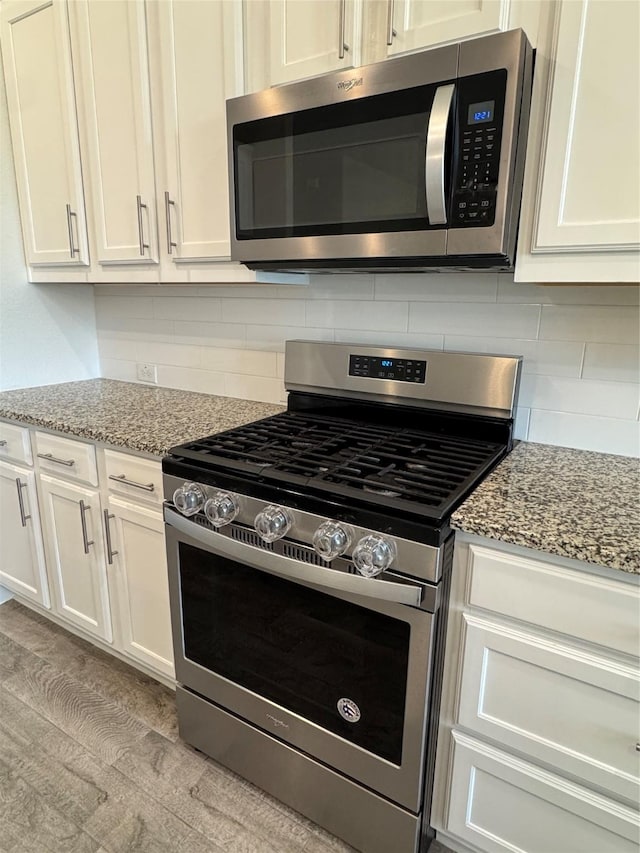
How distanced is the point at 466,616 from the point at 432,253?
2.64 ft

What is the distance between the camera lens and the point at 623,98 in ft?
3.34

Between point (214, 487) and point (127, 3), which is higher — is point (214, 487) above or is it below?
below

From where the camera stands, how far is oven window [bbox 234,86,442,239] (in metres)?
1.19

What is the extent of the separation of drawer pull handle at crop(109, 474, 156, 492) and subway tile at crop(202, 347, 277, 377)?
66cm

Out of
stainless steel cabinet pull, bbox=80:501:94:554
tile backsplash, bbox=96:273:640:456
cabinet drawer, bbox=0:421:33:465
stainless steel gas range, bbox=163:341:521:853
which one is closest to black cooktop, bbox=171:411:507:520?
stainless steel gas range, bbox=163:341:521:853

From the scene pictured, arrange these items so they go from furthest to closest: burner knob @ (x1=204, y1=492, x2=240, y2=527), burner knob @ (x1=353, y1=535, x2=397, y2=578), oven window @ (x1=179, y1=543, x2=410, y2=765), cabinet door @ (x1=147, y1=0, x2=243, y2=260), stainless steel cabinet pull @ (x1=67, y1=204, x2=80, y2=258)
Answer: stainless steel cabinet pull @ (x1=67, y1=204, x2=80, y2=258)
cabinet door @ (x1=147, y1=0, x2=243, y2=260)
burner knob @ (x1=204, y1=492, x2=240, y2=527)
oven window @ (x1=179, y1=543, x2=410, y2=765)
burner knob @ (x1=353, y1=535, x2=397, y2=578)

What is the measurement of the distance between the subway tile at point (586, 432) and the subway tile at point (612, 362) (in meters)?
0.11

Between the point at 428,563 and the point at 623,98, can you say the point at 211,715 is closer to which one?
the point at 428,563

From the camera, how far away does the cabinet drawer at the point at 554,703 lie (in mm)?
968

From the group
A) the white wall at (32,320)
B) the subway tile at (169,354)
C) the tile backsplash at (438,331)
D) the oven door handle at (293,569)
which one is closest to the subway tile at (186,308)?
the tile backsplash at (438,331)

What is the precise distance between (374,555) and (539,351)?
2.65 feet

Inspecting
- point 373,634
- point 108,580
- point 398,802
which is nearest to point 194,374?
point 108,580

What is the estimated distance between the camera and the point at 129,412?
1867mm

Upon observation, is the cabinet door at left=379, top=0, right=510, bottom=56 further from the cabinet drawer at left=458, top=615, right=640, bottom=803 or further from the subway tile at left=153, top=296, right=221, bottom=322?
the cabinet drawer at left=458, top=615, right=640, bottom=803
